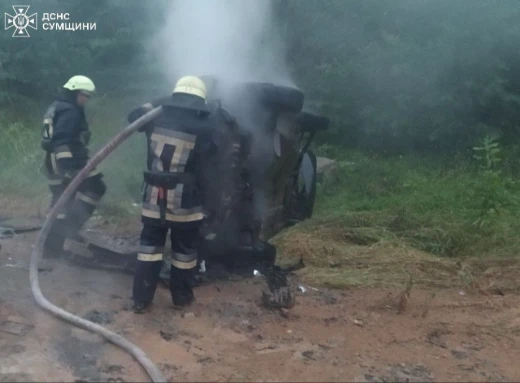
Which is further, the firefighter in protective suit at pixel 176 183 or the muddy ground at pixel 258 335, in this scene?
the firefighter in protective suit at pixel 176 183

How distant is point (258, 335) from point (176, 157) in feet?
4.72

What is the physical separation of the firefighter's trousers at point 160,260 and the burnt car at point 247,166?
56cm

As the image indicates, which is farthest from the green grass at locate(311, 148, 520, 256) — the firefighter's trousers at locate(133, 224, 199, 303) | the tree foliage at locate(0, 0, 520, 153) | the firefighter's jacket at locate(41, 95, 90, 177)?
the firefighter's trousers at locate(133, 224, 199, 303)

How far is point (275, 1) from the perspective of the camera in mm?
12078

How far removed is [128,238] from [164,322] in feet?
8.30

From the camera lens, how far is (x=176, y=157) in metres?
5.24

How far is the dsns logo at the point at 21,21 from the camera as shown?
Answer: 15508 mm

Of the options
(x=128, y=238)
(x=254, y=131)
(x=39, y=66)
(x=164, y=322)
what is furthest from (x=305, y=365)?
(x=39, y=66)

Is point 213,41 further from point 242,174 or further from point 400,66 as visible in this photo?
point 400,66

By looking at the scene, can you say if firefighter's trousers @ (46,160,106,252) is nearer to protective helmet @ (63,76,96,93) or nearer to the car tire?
protective helmet @ (63,76,96,93)

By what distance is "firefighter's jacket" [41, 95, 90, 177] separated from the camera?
6.56 m

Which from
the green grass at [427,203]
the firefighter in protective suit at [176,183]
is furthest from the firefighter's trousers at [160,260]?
the green grass at [427,203]

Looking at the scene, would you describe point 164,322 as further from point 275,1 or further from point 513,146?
point 513,146

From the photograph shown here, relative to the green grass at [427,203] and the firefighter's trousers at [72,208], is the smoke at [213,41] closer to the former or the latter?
the firefighter's trousers at [72,208]
